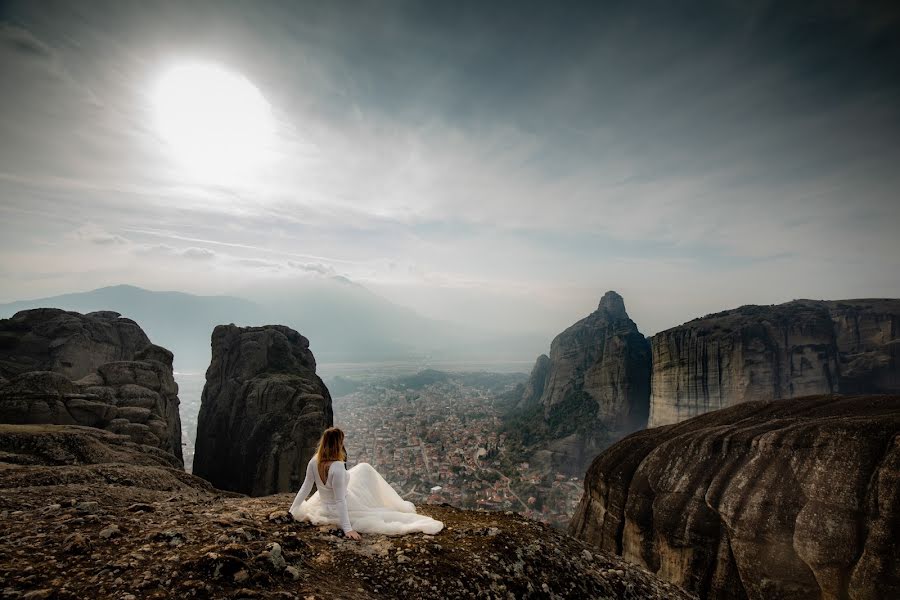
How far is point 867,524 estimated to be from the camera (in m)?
11.9

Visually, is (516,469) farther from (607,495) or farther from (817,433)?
(817,433)

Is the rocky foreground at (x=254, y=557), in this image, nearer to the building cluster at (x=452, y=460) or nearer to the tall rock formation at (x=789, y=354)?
the building cluster at (x=452, y=460)

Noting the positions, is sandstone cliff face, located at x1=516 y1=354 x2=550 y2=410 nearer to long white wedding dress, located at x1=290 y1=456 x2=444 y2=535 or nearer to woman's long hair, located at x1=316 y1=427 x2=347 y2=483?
long white wedding dress, located at x1=290 y1=456 x2=444 y2=535

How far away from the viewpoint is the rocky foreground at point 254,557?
531 centimetres

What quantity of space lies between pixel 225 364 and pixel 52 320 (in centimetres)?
1524

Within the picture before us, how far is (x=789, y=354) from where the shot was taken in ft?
186

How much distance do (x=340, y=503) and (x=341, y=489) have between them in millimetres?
303

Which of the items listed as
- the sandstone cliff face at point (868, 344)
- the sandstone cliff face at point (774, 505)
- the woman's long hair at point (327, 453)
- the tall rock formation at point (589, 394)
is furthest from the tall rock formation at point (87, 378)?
the sandstone cliff face at point (868, 344)

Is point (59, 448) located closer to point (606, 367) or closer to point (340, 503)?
point (340, 503)

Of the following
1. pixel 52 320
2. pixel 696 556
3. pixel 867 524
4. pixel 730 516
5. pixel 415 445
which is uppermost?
pixel 52 320

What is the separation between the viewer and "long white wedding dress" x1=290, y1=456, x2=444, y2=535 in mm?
8227

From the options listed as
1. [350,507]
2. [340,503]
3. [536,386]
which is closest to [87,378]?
[350,507]

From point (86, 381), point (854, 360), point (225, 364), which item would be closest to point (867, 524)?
Result: point (86, 381)

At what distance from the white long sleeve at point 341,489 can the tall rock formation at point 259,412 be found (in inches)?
929
